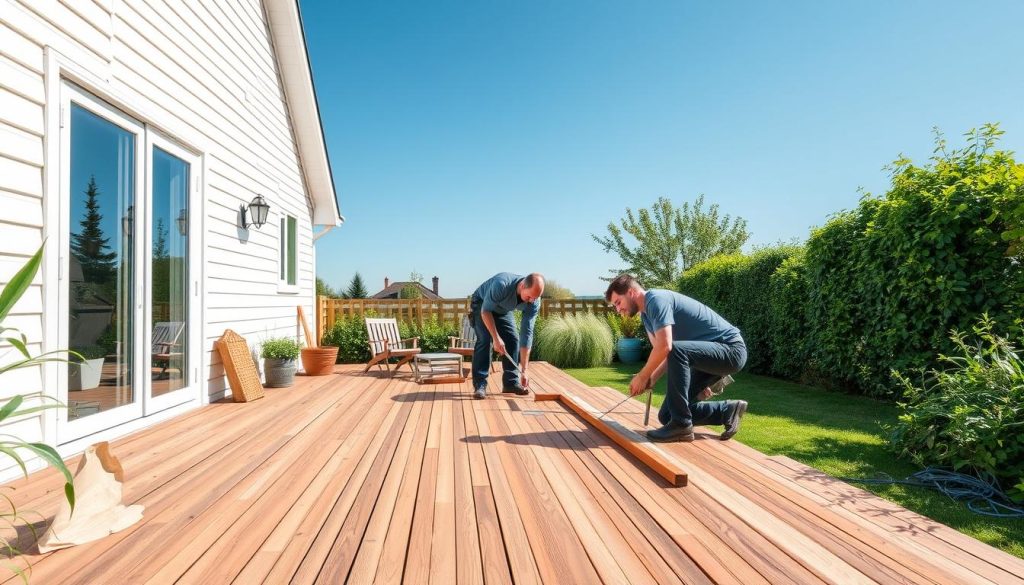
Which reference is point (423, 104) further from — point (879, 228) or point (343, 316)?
point (879, 228)

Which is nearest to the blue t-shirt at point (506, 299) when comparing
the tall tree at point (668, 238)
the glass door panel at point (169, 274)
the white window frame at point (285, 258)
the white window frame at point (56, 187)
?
the glass door panel at point (169, 274)

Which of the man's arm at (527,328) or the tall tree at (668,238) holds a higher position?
the tall tree at (668,238)

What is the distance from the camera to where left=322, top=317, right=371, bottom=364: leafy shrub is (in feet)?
29.7

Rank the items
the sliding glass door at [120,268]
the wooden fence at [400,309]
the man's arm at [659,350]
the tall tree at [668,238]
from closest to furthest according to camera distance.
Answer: the man's arm at [659,350] → the sliding glass door at [120,268] → the wooden fence at [400,309] → the tall tree at [668,238]

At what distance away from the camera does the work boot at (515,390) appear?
5438 mm

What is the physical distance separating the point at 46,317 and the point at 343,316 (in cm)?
690

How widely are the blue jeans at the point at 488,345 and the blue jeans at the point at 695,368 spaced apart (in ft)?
7.23

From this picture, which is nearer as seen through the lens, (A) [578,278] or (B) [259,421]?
(B) [259,421]

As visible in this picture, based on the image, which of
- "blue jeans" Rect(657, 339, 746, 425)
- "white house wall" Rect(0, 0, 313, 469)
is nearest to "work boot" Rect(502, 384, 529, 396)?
"blue jeans" Rect(657, 339, 746, 425)

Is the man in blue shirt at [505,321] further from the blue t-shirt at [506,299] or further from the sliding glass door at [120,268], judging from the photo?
the sliding glass door at [120,268]

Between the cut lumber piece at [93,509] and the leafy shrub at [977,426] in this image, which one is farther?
the leafy shrub at [977,426]

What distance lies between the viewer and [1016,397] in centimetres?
267

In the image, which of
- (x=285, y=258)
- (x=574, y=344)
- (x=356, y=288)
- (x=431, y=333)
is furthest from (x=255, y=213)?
(x=356, y=288)

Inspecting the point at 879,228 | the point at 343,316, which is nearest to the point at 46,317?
the point at 879,228
